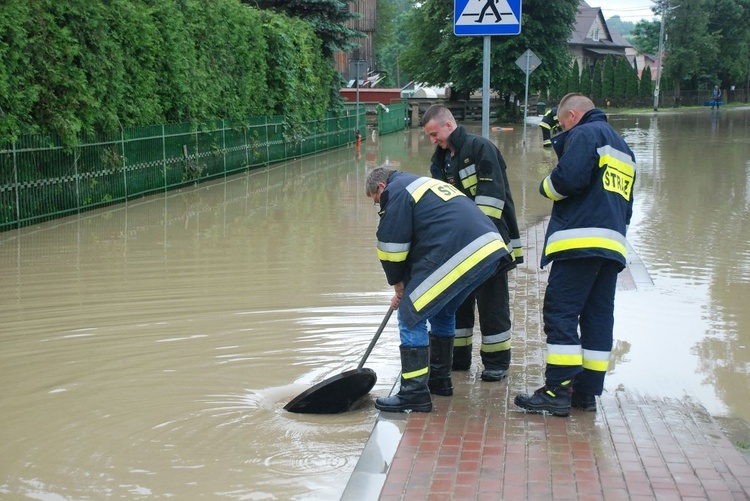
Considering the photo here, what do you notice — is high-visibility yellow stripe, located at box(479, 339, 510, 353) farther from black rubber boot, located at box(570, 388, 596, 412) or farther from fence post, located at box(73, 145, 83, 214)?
fence post, located at box(73, 145, 83, 214)

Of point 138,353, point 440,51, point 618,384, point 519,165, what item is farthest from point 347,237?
point 440,51

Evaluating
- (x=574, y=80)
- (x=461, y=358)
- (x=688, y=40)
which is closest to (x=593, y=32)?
(x=574, y=80)

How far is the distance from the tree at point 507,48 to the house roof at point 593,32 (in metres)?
34.8

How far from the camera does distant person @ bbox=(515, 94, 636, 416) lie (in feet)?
17.5

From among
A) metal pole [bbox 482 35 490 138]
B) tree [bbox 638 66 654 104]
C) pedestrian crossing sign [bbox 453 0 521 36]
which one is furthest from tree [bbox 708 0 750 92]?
pedestrian crossing sign [bbox 453 0 521 36]

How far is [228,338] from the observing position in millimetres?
7387

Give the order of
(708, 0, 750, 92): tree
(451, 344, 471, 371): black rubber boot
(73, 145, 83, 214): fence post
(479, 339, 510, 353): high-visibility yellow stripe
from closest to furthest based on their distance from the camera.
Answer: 1. (479, 339, 510, 353): high-visibility yellow stripe
2. (451, 344, 471, 371): black rubber boot
3. (73, 145, 83, 214): fence post
4. (708, 0, 750, 92): tree

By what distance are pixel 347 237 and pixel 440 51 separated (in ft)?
132

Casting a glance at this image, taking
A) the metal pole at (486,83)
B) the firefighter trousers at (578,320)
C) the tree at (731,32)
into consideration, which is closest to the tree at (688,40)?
the tree at (731,32)

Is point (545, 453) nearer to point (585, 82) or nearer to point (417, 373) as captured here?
point (417, 373)

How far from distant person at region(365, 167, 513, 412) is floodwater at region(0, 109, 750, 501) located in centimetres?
44

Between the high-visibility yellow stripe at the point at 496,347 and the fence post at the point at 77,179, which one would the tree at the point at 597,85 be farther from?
the high-visibility yellow stripe at the point at 496,347

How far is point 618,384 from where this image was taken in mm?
6172

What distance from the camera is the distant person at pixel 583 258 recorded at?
17.5 feet
